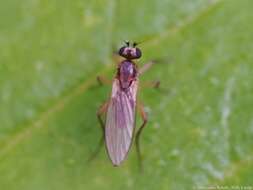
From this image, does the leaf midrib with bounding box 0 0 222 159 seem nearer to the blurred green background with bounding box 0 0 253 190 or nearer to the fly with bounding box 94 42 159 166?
the blurred green background with bounding box 0 0 253 190

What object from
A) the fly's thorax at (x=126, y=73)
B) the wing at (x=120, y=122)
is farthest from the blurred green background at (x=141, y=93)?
the fly's thorax at (x=126, y=73)

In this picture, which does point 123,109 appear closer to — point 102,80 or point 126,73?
point 126,73

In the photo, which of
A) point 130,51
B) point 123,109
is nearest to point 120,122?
point 123,109

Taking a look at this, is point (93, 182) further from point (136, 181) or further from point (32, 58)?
point (32, 58)

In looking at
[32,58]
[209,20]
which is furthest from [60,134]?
[209,20]

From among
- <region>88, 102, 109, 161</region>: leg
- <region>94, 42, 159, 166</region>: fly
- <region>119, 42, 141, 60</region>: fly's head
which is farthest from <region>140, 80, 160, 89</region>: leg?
<region>88, 102, 109, 161</region>: leg
